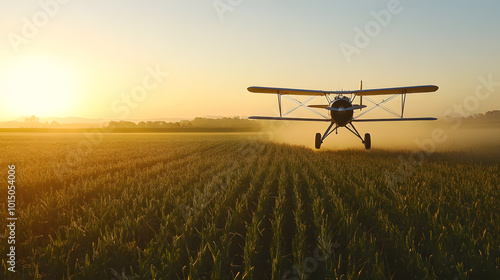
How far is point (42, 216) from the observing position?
5.62 meters

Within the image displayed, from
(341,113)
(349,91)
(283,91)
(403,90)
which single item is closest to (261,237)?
(283,91)

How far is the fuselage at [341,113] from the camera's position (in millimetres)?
17219

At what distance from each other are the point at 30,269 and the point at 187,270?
198 cm

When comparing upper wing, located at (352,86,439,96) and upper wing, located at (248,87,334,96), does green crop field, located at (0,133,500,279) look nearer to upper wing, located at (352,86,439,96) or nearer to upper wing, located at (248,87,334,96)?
upper wing, located at (352,86,439,96)

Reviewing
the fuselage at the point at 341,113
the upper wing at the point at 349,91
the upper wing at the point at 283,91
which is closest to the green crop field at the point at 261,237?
the upper wing at the point at 349,91

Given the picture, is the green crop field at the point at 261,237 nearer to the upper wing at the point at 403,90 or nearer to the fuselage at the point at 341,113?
the upper wing at the point at 403,90

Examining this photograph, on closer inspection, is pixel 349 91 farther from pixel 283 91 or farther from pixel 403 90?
pixel 283 91

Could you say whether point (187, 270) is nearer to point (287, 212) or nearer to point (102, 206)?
point (287, 212)

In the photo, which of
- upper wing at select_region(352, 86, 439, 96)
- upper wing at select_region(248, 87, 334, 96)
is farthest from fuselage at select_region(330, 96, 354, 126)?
upper wing at select_region(352, 86, 439, 96)

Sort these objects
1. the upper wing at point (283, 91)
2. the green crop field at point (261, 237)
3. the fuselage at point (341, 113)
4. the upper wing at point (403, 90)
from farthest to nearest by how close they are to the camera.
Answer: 1. the fuselage at point (341, 113)
2. the upper wing at point (283, 91)
3. the upper wing at point (403, 90)
4. the green crop field at point (261, 237)

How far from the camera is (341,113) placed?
17.4 meters

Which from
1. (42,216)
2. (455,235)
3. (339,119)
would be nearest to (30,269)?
(42,216)

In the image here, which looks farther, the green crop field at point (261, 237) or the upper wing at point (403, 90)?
the upper wing at point (403, 90)

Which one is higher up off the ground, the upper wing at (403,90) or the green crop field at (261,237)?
the upper wing at (403,90)
